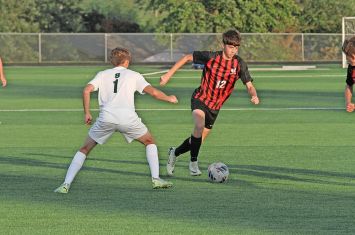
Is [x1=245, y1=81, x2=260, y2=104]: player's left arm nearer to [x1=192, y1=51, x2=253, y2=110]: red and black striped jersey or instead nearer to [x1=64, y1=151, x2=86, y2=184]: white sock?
[x1=192, y1=51, x2=253, y2=110]: red and black striped jersey

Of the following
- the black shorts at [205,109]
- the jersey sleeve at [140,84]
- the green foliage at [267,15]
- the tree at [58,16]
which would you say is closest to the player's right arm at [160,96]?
the jersey sleeve at [140,84]

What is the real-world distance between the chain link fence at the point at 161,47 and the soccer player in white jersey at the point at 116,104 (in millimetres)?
53715

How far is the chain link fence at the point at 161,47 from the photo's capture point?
6744 cm

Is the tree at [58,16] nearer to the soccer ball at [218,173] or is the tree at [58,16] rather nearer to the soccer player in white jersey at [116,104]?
the soccer ball at [218,173]

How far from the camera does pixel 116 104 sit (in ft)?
43.4

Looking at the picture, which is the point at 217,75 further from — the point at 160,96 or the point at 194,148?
the point at 160,96

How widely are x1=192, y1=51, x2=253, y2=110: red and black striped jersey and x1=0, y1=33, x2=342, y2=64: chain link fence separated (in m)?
52.3

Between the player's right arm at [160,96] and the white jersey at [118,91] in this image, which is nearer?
the player's right arm at [160,96]

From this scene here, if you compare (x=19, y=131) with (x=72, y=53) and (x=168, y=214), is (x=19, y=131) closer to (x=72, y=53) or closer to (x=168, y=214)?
(x=168, y=214)

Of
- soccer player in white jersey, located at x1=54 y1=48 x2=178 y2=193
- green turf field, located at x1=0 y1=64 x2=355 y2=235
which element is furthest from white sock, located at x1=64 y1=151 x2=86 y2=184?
green turf field, located at x1=0 y1=64 x2=355 y2=235

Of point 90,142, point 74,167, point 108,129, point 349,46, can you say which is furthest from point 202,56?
point 74,167

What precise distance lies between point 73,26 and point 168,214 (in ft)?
226

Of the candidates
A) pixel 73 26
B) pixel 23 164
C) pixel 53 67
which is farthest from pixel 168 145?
pixel 73 26

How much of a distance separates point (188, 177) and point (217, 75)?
4.23 ft
